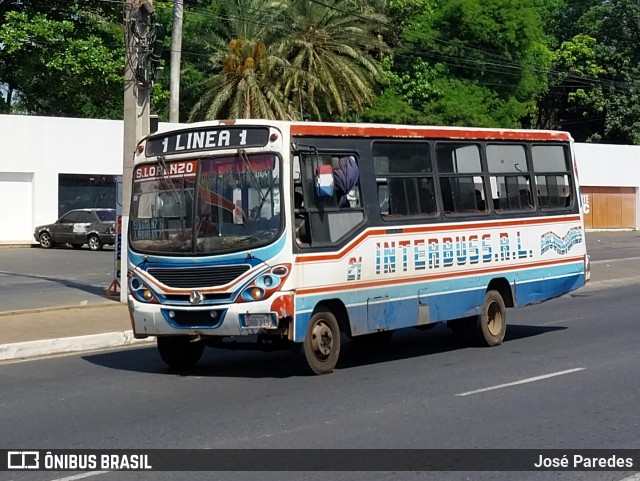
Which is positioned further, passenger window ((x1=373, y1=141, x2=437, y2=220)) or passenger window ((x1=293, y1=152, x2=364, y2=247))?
passenger window ((x1=373, y1=141, x2=437, y2=220))

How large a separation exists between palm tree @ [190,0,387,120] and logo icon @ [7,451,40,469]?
117ft

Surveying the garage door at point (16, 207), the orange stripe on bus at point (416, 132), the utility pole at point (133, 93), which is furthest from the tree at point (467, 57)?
the orange stripe on bus at point (416, 132)

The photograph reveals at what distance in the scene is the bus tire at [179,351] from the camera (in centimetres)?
1262

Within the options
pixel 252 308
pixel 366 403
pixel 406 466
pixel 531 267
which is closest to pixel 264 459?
pixel 406 466

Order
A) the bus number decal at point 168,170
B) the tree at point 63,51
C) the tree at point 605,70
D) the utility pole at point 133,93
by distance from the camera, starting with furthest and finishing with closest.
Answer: the tree at point 605,70
the tree at point 63,51
the utility pole at point 133,93
the bus number decal at point 168,170

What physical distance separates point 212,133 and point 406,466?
5.41 metres

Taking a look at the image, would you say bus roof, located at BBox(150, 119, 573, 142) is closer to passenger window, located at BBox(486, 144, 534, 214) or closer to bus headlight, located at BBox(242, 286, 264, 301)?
passenger window, located at BBox(486, 144, 534, 214)

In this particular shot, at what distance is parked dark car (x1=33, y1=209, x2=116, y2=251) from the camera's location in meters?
38.0

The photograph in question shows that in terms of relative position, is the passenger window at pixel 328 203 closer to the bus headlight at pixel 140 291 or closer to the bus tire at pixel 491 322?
the bus headlight at pixel 140 291

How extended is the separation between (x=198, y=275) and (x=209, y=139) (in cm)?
154

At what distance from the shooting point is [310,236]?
1173 centimetres

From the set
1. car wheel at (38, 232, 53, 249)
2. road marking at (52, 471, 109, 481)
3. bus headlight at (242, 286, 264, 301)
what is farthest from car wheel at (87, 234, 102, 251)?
road marking at (52, 471, 109, 481)

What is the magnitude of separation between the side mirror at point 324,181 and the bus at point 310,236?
0.05 feet

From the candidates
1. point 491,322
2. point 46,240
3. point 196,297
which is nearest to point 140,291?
point 196,297
